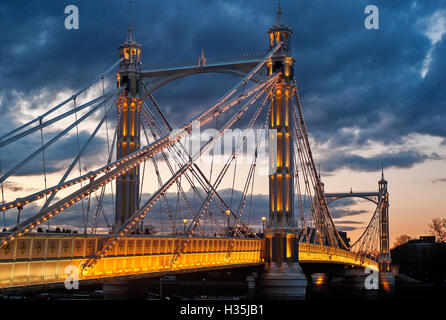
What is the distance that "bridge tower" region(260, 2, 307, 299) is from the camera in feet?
137

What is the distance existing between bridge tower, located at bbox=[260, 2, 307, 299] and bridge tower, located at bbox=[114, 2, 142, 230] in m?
9.14

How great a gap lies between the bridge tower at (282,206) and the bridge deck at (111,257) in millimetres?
1315

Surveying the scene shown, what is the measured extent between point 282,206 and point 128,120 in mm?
11331

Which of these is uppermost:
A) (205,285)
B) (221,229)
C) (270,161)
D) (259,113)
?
(259,113)

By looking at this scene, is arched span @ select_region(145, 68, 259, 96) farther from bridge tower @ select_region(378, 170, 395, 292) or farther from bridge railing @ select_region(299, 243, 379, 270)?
bridge tower @ select_region(378, 170, 395, 292)

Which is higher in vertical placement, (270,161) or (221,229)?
(270,161)

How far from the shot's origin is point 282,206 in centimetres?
4219

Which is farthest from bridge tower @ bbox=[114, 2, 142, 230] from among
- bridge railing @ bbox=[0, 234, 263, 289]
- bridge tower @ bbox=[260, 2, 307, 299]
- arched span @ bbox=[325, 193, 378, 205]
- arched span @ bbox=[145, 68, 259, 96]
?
arched span @ bbox=[325, 193, 378, 205]

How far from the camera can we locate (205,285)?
365ft

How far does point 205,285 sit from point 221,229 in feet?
236
